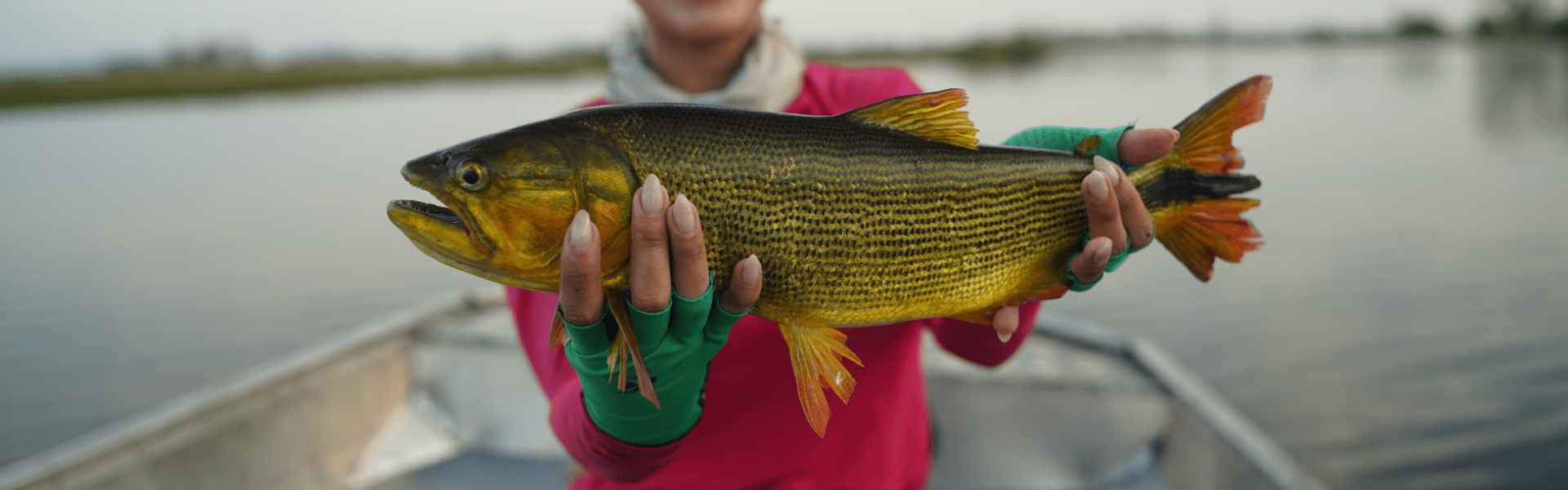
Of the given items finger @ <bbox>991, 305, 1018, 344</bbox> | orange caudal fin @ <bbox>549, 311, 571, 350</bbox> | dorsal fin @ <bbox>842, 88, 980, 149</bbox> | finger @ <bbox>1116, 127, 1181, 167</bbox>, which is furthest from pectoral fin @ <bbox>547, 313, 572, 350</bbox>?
finger @ <bbox>1116, 127, 1181, 167</bbox>

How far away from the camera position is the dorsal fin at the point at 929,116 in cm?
181

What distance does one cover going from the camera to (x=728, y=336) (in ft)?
6.35

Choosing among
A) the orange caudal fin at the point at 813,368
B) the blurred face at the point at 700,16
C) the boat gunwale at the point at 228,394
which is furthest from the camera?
the boat gunwale at the point at 228,394

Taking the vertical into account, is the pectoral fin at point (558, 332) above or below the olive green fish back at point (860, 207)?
below

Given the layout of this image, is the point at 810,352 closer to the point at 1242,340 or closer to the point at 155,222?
the point at 1242,340

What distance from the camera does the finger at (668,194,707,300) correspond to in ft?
4.93

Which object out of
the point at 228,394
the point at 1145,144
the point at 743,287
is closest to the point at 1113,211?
the point at 1145,144

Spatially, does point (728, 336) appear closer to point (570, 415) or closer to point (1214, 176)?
point (570, 415)

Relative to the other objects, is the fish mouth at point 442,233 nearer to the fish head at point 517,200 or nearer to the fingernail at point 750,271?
the fish head at point 517,200

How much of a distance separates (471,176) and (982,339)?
1.35 meters

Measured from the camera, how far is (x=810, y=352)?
1.79 meters

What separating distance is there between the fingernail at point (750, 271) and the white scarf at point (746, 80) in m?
0.91

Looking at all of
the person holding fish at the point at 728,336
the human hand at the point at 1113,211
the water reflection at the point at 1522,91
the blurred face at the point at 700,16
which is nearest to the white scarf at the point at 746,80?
the person holding fish at the point at 728,336

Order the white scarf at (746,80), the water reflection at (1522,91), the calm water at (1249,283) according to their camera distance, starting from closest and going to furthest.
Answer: the white scarf at (746,80), the calm water at (1249,283), the water reflection at (1522,91)
